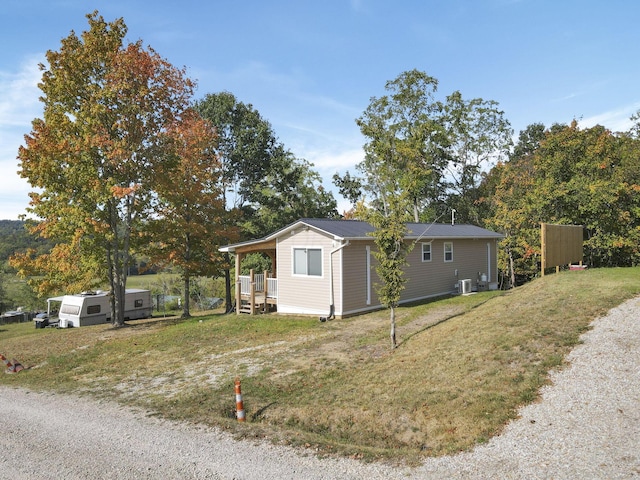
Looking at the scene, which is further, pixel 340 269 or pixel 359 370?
pixel 340 269

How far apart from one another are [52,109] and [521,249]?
26.1 m

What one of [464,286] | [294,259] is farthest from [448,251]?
[294,259]

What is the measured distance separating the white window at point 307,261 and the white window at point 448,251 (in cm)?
756

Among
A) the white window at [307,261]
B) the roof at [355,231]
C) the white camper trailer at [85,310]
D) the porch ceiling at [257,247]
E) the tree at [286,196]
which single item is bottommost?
the white camper trailer at [85,310]

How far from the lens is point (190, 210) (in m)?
24.5

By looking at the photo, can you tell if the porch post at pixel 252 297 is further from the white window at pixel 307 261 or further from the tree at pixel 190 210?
the tree at pixel 190 210

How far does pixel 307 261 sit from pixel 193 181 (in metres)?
10.0

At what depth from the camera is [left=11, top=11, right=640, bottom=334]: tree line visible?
19.1 metres

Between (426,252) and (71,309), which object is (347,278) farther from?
(71,309)

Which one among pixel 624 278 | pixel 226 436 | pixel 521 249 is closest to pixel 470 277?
pixel 521 249

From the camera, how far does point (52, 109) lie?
64.2ft

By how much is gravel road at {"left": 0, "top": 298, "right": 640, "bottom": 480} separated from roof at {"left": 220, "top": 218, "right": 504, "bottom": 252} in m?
7.37

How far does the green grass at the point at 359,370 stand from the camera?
7.21 meters

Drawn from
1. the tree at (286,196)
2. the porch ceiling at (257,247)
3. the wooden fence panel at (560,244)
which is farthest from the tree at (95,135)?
the wooden fence panel at (560,244)
